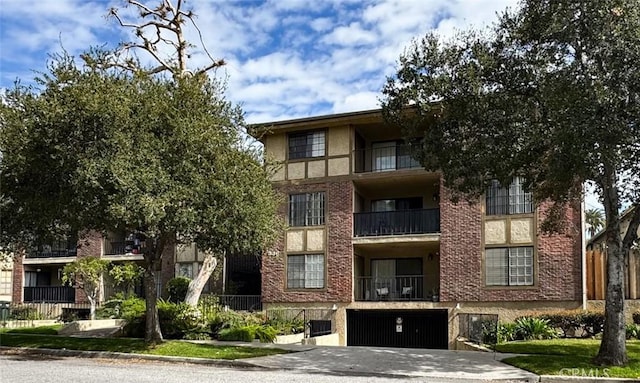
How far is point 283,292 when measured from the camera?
29.2 m

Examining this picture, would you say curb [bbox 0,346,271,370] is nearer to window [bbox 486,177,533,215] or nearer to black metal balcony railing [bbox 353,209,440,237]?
black metal balcony railing [bbox 353,209,440,237]

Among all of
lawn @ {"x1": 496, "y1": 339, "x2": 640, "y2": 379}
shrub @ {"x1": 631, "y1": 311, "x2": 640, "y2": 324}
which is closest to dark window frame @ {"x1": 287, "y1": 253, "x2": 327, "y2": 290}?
lawn @ {"x1": 496, "y1": 339, "x2": 640, "y2": 379}

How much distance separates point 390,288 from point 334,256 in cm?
259

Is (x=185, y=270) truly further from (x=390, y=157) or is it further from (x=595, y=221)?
(x=595, y=221)

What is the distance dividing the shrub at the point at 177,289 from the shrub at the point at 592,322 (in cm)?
1655

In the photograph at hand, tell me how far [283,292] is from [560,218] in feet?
44.6

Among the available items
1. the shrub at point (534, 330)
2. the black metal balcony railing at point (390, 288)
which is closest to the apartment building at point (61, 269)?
the black metal balcony railing at point (390, 288)

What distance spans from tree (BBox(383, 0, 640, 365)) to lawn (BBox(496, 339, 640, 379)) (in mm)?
500

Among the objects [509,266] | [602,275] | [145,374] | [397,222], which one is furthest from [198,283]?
[602,275]

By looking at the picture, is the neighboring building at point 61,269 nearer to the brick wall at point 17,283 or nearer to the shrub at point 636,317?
the brick wall at point 17,283

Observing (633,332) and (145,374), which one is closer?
(145,374)

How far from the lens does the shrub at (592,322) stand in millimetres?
21516

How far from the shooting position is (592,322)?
21.7 m

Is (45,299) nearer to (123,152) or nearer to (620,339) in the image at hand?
(123,152)
